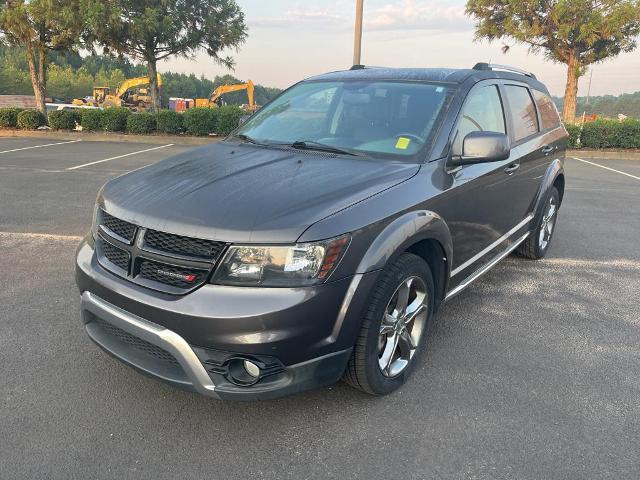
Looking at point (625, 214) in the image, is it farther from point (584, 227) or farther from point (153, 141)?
point (153, 141)

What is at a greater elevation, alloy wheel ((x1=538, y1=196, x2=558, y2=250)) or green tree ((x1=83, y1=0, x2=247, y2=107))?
green tree ((x1=83, y1=0, x2=247, y2=107))

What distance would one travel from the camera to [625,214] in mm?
7547

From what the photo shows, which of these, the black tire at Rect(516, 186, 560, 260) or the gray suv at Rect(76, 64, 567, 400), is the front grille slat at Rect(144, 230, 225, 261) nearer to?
the gray suv at Rect(76, 64, 567, 400)

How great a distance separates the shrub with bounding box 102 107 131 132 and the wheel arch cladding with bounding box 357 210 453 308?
16585mm

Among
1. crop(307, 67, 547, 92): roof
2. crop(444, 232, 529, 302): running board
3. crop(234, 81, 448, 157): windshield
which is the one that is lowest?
crop(444, 232, 529, 302): running board

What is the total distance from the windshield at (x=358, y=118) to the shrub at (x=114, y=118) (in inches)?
593

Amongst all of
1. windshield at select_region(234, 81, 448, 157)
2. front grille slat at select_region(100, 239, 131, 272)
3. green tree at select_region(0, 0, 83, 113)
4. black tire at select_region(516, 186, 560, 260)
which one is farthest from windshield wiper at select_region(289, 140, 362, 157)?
green tree at select_region(0, 0, 83, 113)

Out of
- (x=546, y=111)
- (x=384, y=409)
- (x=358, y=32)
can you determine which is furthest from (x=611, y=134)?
(x=384, y=409)

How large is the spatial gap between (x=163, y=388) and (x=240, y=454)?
2.39ft

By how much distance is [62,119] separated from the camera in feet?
57.8

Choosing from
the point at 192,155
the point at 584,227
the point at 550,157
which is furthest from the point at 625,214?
the point at 192,155

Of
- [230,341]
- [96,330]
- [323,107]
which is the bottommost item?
→ [96,330]

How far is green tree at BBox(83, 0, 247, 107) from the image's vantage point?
1752cm

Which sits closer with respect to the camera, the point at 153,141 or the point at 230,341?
the point at 230,341
